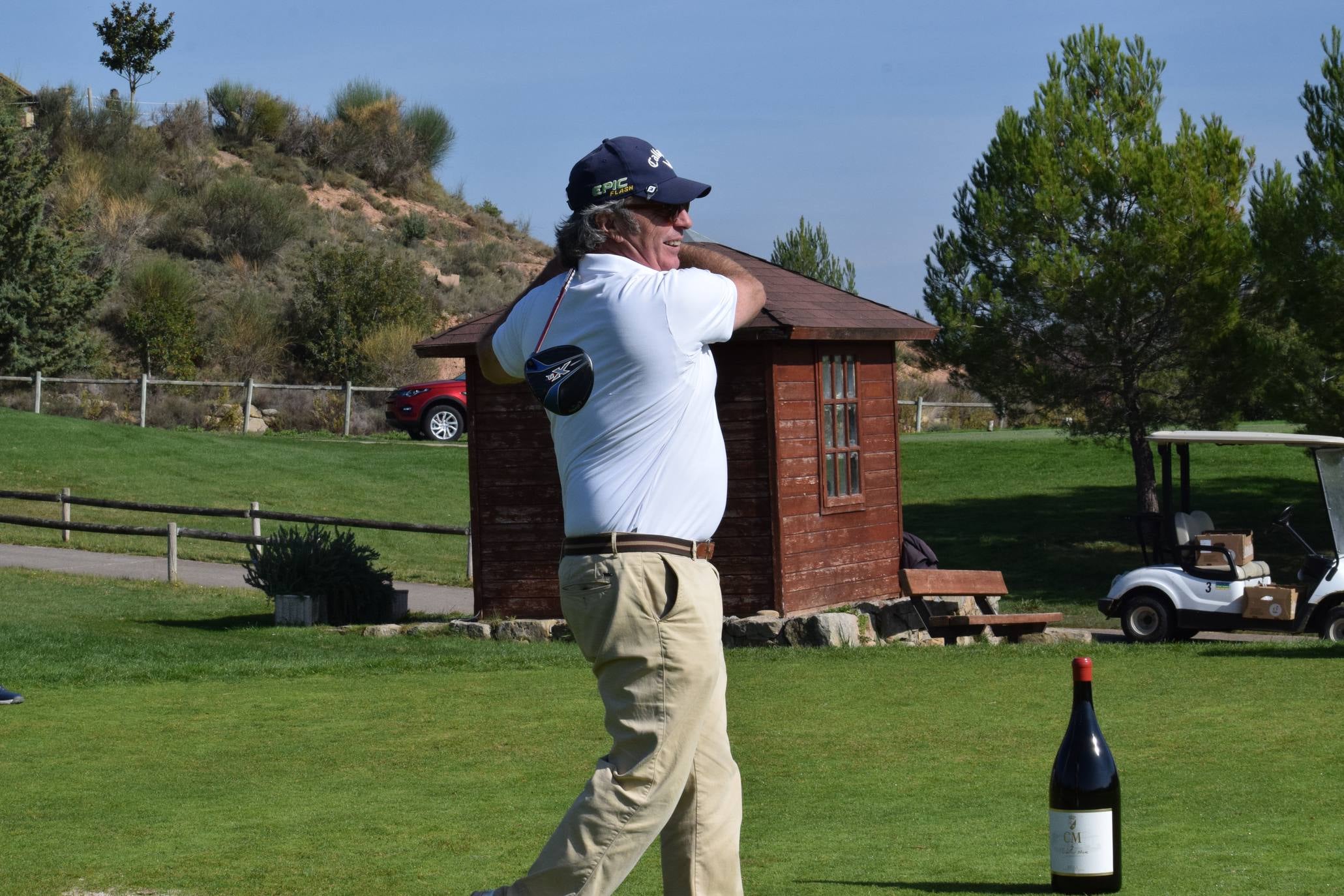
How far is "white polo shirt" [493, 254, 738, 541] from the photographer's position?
12.8 feet

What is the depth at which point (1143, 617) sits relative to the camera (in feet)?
53.3

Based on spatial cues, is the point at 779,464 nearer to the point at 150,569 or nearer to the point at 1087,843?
the point at 1087,843

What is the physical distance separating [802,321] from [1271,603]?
5.23 meters

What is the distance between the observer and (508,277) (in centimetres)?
6700

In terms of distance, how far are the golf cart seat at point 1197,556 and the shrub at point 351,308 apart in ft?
120

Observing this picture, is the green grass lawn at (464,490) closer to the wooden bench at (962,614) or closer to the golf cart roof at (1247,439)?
the wooden bench at (962,614)

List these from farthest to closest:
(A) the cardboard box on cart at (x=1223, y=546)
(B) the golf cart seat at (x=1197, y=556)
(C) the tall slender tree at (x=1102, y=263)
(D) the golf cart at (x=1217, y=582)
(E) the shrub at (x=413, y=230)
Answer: (E) the shrub at (x=413, y=230) → (C) the tall slender tree at (x=1102, y=263) → (A) the cardboard box on cart at (x=1223, y=546) → (B) the golf cart seat at (x=1197, y=556) → (D) the golf cart at (x=1217, y=582)

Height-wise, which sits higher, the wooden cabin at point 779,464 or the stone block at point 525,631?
the wooden cabin at point 779,464

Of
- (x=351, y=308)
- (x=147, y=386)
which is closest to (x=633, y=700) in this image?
(x=147, y=386)

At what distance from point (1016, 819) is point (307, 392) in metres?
41.9

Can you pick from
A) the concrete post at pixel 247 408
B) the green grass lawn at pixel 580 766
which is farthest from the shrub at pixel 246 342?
the green grass lawn at pixel 580 766

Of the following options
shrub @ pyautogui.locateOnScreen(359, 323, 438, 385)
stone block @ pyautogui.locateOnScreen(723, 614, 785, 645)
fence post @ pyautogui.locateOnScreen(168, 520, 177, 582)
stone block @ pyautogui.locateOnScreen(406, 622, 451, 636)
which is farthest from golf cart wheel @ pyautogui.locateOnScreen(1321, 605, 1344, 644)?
shrub @ pyautogui.locateOnScreen(359, 323, 438, 385)

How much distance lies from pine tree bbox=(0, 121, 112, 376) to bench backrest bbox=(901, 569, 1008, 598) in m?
32.0

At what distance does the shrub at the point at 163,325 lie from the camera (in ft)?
157
